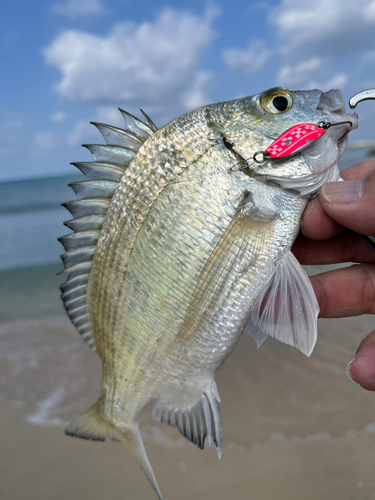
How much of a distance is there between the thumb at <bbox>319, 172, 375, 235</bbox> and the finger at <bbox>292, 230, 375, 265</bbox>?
0.67 metres

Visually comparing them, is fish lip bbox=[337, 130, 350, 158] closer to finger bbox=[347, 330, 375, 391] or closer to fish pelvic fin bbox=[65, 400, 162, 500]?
finger bbox=[347, 330, 375, 391]

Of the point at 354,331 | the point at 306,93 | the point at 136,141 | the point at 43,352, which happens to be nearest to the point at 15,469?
the point at 43,352

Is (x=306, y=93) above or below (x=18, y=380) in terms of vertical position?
above

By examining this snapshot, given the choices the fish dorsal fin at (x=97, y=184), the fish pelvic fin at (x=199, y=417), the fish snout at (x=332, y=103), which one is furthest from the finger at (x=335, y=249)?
the fish dorsal fin at (x=97, y=184)

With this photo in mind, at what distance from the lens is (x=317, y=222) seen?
4.86ft

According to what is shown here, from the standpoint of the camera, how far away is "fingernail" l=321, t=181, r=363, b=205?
4.36ft

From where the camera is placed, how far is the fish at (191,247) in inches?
50.6

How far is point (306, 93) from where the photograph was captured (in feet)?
4.27

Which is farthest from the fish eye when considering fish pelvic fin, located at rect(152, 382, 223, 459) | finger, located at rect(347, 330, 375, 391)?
fish pelvic fin, located at rect(152, 382, 223, 459)

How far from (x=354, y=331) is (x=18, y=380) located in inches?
142

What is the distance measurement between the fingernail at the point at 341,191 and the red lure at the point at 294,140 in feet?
0.73

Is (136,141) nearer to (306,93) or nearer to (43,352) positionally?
(306,93)

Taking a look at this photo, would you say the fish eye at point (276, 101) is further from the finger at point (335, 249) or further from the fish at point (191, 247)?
the finger at point (335, 249)

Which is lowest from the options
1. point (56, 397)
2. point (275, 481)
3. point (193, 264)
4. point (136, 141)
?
point (275, 481)
